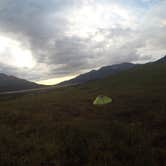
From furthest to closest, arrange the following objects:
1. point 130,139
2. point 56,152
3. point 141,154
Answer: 1. point 130,139
2. point 56,152
3. point 141,154

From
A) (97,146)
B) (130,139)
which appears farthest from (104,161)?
(130,139)

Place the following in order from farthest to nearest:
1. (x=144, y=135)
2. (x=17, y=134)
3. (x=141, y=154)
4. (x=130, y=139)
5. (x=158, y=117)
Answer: (x=158, y=117)
(x=17, y=134)
(x=144, y=135)
(x=130, y=139)
(x=141, y=154)

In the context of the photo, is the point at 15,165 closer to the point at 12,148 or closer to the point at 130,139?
Result: the point at 12,148

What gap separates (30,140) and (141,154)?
5.27m

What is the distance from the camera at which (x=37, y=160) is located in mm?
6391

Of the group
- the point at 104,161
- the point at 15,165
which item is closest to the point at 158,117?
the point at 104,161

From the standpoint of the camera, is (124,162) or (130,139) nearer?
(124,162)

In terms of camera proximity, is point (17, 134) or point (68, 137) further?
point (17, 134)

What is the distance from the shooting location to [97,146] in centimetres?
728

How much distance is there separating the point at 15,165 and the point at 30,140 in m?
2.71

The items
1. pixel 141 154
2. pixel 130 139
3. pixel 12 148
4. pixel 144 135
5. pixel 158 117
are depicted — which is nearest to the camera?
pixel 141 154

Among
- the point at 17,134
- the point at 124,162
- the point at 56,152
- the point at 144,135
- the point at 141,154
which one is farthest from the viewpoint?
the point at 17,134

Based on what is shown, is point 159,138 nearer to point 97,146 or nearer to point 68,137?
point 97,146

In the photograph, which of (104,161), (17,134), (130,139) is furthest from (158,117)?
(17,134)
